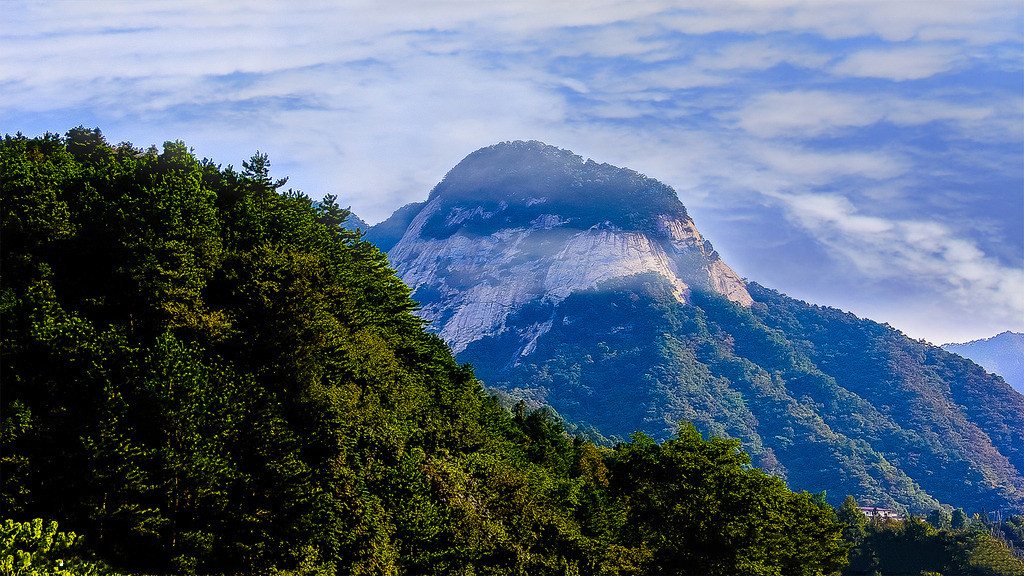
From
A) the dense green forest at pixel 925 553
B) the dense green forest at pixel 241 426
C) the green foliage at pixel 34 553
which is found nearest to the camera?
the green foliage at pixel 34 553

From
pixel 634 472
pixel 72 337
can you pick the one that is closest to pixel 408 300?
pixel 634 472

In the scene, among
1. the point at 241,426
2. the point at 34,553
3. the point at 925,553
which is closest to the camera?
the point at 34,553

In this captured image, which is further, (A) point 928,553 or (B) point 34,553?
(A) point 928,553

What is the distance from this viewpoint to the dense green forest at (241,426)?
120 feet

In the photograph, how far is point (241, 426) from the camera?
4269 cm

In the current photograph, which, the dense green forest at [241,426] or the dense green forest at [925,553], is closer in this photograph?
the dense green forest at [241,426]

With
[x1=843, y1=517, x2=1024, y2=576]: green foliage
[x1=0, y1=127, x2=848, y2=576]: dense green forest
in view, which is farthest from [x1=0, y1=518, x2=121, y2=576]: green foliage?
[x1=843, y1=517, x2=1024, y2=576]: green foliage

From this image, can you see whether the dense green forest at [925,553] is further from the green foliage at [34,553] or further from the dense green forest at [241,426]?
the green foliage at [34,553]

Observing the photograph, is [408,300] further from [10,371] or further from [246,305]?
[10,371]

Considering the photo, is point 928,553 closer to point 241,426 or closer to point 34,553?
point 241,426

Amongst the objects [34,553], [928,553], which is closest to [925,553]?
[928,553]

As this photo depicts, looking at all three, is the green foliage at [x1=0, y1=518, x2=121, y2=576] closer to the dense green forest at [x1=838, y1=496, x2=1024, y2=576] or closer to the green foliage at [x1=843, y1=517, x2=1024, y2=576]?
the dense green forest at [x1=838, y1=496, x2=1024, y2=576]

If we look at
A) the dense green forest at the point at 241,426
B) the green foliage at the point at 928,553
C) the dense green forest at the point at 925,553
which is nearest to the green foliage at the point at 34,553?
the dense green forest at the point at 241,426

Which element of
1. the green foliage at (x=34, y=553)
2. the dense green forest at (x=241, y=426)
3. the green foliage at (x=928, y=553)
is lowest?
the green foliage at (x=34, y=553)
